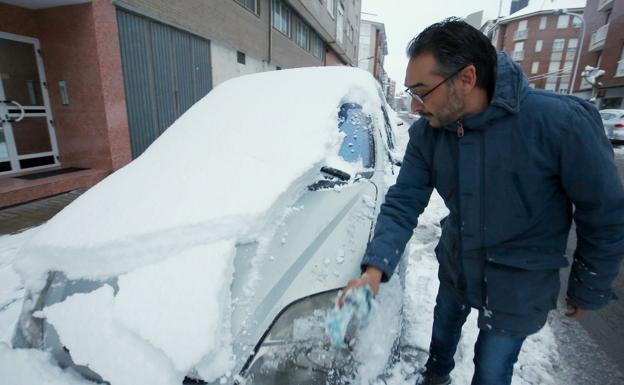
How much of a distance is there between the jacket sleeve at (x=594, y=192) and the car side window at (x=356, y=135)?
1.08m

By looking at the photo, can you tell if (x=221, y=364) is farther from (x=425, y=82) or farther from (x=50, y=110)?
(x=50, y=110)

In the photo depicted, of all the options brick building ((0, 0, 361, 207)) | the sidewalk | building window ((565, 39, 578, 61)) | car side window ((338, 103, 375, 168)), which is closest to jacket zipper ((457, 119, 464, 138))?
car side window ((338, 103, 375, 168))

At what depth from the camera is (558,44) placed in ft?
139

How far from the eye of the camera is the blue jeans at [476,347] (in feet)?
4.35

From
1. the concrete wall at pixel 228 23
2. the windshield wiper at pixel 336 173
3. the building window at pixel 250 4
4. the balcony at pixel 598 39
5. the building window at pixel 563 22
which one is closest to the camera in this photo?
the windshield wiper at pixel 336 173

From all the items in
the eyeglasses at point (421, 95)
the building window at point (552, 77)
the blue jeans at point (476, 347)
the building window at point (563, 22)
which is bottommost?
the blue jeans at point (476, 347)

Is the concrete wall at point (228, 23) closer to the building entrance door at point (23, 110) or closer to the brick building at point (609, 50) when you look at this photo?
the building entrance door at point (23, 110)

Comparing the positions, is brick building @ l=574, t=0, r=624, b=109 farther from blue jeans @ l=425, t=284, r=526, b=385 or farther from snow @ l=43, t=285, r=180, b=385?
snow @ l=43, t=285, r=180, b=385

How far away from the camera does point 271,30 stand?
1193cm

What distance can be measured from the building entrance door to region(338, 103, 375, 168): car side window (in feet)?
17.9

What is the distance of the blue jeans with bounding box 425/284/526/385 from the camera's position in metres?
1.33

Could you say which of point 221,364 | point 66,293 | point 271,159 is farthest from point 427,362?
point 66,293

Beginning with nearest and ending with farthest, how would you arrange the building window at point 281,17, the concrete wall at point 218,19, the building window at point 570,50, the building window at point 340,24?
the concrete wall at point 218,19
the building window at point 281,17
the building window at point 340,24
the building window at point 570,50

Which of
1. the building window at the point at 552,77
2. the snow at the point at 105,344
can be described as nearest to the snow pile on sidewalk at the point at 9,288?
the snow at the point at 105,344
